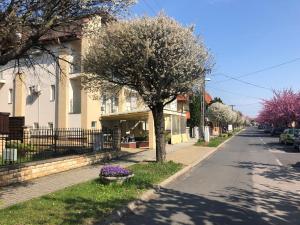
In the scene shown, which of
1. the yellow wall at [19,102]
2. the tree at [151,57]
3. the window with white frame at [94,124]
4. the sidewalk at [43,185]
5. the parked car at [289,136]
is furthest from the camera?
the parked car at [289,136]

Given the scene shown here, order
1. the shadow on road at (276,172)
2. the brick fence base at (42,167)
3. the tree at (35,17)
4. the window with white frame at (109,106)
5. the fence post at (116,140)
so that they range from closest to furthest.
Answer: the tree at (35,17) < the brick fence base at (42,167) < the shadow on road at (276,172) < the fence post at (116,140) < the window with white frame at (109,106)

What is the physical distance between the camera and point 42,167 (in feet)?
51.2

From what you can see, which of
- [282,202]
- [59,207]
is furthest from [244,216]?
[59,207]

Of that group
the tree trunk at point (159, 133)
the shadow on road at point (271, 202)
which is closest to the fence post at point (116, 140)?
the tree trunk at point (159, 133)

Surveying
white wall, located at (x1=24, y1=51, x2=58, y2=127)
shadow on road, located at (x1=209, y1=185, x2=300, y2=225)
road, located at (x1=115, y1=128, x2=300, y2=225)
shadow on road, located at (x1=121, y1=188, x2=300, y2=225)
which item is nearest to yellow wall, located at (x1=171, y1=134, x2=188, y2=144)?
white wall, located at (x1=24, y1=51, x2=58, y2=127)

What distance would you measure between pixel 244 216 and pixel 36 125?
103 feet

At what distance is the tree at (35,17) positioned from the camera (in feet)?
26.7

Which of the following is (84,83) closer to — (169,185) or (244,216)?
(169,185)

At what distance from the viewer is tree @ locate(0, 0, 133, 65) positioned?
8.15 meters

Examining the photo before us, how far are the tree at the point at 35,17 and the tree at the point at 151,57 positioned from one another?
842cm

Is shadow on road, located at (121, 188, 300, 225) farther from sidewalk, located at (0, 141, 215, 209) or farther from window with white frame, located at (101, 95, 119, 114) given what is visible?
window with white frame, located at (101, 95, 119, 114)

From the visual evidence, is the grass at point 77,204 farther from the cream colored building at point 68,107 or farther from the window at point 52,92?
the window at point 52,92

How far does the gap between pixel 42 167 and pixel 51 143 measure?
404cm

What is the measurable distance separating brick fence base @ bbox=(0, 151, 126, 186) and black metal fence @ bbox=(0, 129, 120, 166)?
581mm
